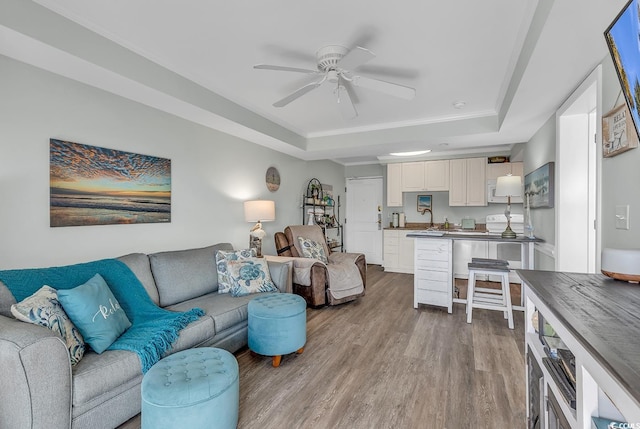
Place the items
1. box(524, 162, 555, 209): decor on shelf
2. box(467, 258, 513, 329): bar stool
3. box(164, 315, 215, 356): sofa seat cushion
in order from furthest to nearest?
1. box(467, 258, 513, 329): bar stool
2. box(524, 162, 555, 209): decor on shelf
3. box(164, 315, 215, 356): sofa seat cushion

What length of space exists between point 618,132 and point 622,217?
46 centimetres

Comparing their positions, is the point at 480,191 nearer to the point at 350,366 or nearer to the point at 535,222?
the point at 535,222

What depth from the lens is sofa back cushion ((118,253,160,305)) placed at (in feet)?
8.11

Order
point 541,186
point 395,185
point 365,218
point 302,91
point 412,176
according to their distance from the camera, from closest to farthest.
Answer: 1. point 302,91
2. point 541,186
3. point 412,176
4. point 395,185
5. point 365,218

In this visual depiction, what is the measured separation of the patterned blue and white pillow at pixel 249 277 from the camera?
2.95 m

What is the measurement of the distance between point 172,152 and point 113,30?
1.26 metres

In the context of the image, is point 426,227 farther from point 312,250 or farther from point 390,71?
point 390,71

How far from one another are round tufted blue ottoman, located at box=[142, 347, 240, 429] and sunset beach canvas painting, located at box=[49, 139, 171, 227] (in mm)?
1470

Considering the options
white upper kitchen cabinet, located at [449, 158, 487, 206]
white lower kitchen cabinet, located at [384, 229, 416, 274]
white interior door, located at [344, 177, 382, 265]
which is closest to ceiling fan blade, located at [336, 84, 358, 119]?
white upper kitchen cabinet, located at [449, 158, 487, 206]

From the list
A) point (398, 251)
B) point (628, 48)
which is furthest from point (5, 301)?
point (398, 251)

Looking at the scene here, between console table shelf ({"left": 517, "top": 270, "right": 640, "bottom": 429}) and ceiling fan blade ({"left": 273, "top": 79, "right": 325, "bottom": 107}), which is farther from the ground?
ceiling fan blade ({"left": 273, "top": 79, "right": 325, "bottom": 107})

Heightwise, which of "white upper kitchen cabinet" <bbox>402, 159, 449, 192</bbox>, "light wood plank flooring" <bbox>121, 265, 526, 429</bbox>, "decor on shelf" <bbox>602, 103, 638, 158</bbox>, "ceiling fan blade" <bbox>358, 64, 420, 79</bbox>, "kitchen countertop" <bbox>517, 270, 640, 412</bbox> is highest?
"ceiling fan blade" <bbox>358, 64, 420, 79</bbox>

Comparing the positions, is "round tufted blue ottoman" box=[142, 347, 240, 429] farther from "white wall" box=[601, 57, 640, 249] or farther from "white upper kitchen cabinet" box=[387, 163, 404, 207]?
"white upper kitchen cabinet" box=[387, 163, 404, 207]

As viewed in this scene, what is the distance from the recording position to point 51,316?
5.25 feet
